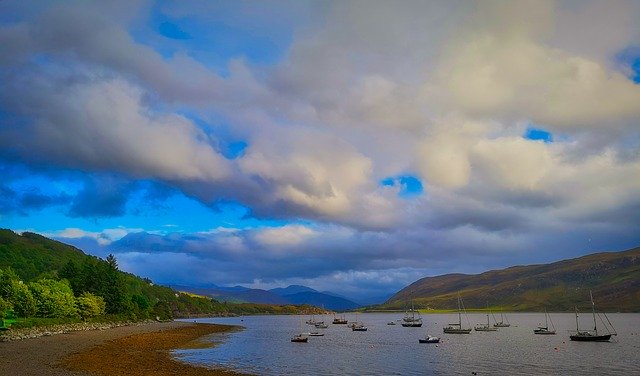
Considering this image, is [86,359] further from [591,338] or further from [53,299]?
[591,338]

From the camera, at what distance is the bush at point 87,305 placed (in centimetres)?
16600

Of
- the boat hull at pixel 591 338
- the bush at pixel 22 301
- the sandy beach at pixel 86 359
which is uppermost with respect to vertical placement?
the bush at pixel 22 301

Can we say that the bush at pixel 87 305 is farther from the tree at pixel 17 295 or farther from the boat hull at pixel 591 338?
the boat hull at pixel 591 338

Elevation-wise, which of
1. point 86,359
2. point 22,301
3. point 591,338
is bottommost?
point 86,359

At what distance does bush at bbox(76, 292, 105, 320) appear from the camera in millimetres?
166000

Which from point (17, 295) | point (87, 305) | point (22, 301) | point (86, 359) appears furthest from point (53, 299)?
point (86, 359)

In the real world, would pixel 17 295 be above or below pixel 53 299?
above

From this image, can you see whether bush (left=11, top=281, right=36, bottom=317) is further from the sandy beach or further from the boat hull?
the boat hull

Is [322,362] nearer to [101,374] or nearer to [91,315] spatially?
[101,374]

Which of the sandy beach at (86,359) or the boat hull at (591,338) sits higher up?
the boat hull at (591,338)

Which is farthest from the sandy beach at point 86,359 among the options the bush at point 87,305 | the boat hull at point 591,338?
the boat hull at point 591,338

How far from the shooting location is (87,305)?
551ft

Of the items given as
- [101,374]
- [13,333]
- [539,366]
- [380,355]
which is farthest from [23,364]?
[539,366]

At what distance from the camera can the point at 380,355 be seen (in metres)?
108
